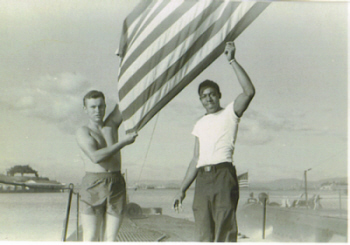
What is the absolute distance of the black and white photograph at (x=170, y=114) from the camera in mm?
4023

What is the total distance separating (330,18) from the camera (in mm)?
4195

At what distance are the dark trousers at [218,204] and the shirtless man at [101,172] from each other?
2.72 ft

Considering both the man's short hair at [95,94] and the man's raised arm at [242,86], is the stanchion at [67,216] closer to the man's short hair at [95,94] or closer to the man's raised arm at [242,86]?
the man's short hair at [95,94]

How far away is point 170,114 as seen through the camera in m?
4.14

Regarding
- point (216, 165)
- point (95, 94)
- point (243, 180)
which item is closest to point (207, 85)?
point (216, 165)

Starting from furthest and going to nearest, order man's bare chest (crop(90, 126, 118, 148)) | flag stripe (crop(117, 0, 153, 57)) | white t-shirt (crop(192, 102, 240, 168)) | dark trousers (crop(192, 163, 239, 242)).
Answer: flag stripe (crop(117, 0, 153, 57))
man's bare chest (crop(90, 126, 118, 148))
white t-shirt (crop(192, 102, 240, 168))
dark trousers (crop(192, 163, 239, 242))

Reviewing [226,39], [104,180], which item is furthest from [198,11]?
[104,180]

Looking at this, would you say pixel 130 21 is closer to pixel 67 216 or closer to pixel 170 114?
pixel 170 114

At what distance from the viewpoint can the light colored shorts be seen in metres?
3.89

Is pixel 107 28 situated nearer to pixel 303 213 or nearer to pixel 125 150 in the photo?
pixel 125 150

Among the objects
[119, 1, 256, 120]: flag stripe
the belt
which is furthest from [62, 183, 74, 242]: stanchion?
the belt

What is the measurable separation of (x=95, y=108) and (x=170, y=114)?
31.9 inches

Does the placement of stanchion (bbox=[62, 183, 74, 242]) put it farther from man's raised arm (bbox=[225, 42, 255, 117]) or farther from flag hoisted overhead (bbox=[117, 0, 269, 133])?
man's raised arm (bbox=[225, 42, 255, 117])

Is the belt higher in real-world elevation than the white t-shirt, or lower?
lower
